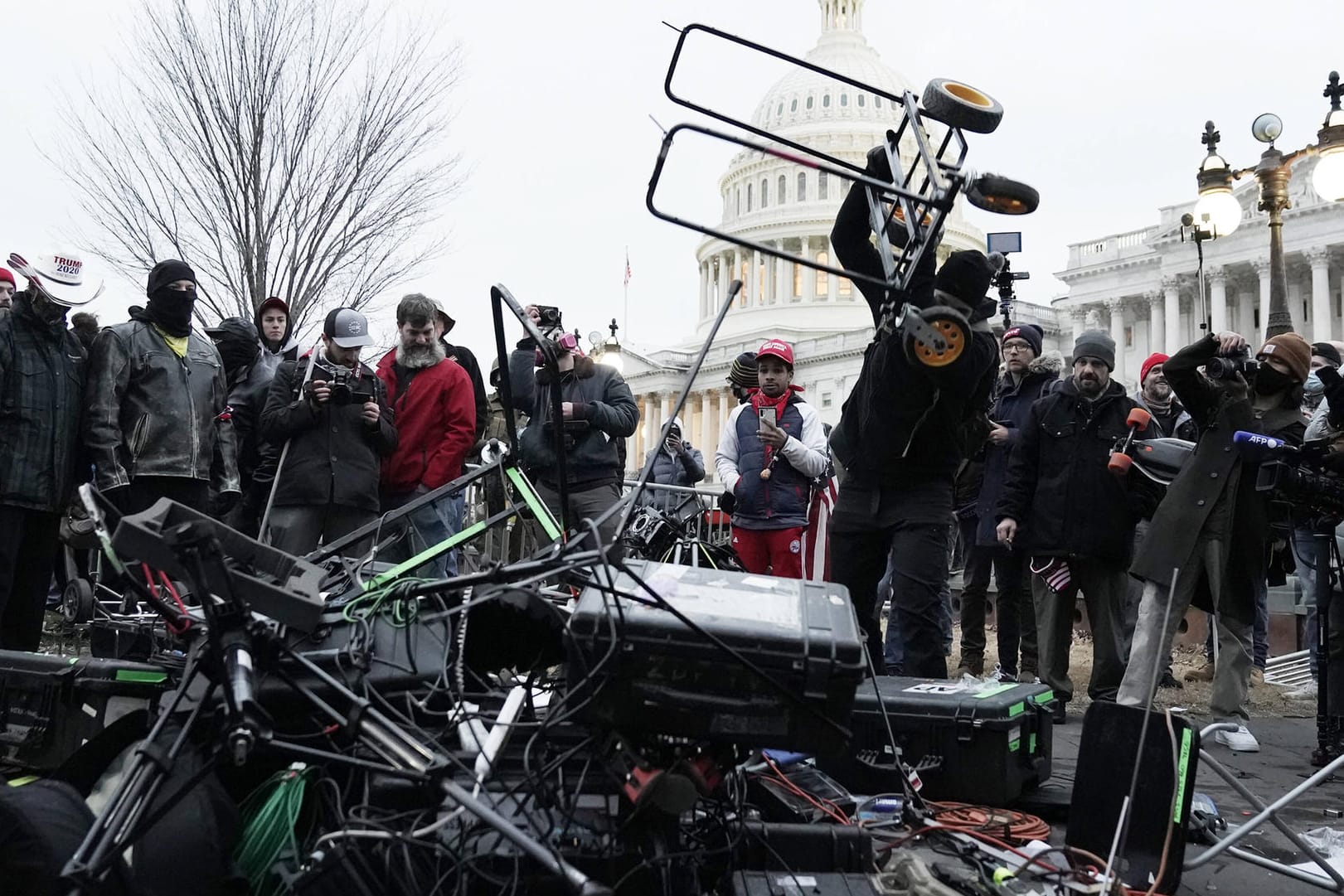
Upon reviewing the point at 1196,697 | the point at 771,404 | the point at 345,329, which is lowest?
the point at 1196,697

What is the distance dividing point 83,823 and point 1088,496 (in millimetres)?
5063

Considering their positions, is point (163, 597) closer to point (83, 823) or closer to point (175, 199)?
point (83, 823)

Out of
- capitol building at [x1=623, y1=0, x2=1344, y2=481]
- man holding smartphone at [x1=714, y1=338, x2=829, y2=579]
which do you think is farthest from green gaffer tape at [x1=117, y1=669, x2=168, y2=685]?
capitol building at [x1=623, y1=0, x2=1344, y2=481]

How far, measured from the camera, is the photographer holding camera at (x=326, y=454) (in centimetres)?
555

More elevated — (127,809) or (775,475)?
(775,475)

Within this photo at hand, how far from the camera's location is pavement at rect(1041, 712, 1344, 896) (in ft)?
10.8

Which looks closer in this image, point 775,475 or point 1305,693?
point 775,475

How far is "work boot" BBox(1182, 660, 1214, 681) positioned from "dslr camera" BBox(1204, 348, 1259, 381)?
10.1ft

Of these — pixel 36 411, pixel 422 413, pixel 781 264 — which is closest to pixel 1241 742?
pixel 422 413

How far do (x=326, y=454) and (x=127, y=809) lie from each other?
11.2ft

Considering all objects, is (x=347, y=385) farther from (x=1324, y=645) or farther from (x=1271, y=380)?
(x=1324, y=645)

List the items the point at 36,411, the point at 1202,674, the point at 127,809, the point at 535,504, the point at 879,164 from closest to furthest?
the point at 127,809 → the point at 535,504 → the point at 879,164 → the point at 36,411 → the point at 1202,674

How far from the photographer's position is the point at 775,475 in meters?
6.57

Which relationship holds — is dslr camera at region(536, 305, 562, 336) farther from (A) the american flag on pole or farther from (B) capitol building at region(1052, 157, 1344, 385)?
(B) capitol building at region(1052, 157, 1344, 385)
